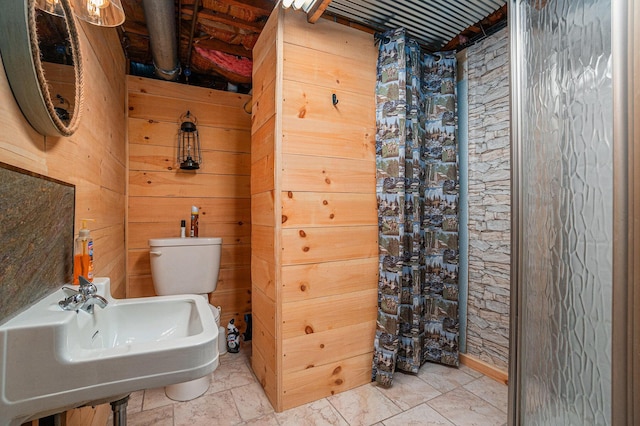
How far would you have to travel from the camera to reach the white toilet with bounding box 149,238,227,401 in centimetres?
207

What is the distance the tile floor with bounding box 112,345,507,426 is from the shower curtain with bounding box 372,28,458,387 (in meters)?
0.13

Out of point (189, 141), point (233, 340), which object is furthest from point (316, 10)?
point (233, 340)

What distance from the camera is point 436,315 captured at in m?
2.10

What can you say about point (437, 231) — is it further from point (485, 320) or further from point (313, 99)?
point (313, 99)

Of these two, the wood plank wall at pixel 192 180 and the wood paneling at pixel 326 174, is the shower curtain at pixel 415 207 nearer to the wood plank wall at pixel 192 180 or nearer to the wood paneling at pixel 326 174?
the wood paneling at pixel 326 174

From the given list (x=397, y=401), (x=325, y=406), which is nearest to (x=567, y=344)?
(x=397, y=401)

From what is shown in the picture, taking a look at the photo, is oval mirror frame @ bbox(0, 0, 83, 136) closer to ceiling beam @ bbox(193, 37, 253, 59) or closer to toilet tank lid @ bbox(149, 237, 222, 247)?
toilet tank lid @ bbox(149, 237, 222, 247)

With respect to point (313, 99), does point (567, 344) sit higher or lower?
lower

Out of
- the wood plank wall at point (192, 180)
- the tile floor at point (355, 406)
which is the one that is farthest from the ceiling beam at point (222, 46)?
the tile floor at point (355, 406)

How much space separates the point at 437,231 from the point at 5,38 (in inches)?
86.5

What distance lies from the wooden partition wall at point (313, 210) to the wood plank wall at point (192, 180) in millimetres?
703

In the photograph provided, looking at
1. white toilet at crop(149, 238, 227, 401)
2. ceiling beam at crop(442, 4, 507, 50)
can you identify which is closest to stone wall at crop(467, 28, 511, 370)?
ceiling beam at crop(442, 4, 507, 50)

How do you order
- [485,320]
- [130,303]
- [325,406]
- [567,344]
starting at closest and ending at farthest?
[567,344]
[130,303]
[325,406]
[485,320]

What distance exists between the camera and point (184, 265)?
2113 millimetres
